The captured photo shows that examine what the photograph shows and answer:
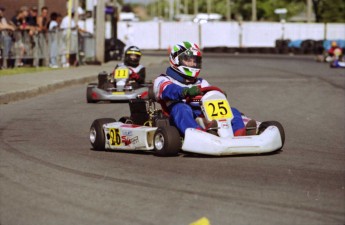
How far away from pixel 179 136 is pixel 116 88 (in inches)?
322

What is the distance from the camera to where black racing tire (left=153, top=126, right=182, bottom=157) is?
31.3 feet

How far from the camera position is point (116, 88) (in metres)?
17.8

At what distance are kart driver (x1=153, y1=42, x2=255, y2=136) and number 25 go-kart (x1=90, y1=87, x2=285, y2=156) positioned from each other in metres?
0.12

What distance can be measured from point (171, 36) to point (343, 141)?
183ft

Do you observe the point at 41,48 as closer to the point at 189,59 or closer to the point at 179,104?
the point at 189,59

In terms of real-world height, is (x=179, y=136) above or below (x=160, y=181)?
above

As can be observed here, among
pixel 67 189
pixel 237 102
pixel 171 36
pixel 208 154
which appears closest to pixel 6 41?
pixel 237 102

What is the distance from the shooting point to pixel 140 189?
7.61 metres

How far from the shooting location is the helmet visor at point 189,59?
34.8 ft

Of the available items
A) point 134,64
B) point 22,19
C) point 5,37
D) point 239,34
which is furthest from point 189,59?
point 239,34

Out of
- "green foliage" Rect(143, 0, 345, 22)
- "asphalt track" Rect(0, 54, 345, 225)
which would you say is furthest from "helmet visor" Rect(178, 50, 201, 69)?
"green foliage" Rect(143, 0, 345, 22)

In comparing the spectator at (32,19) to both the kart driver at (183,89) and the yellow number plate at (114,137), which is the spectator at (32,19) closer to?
the kart driver at (183,89)

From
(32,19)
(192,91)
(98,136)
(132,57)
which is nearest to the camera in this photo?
(192,91)

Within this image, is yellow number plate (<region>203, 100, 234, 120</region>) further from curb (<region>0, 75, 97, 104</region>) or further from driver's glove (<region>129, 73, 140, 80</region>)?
driver's glove (<region>129, 73, 140, 80</region>)
